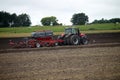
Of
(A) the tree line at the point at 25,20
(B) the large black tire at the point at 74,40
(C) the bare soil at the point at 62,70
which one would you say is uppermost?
(A) the tree line at the point at 25,20

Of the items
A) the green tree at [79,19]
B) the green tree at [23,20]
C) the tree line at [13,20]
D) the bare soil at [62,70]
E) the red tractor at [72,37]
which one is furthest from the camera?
the green tree at [79,19]

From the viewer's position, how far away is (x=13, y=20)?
92312mm

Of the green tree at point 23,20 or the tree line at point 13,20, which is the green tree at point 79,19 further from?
the tree line at point 13,20

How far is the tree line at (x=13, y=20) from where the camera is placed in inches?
3484

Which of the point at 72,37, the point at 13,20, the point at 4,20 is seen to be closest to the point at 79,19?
the point at 13,20

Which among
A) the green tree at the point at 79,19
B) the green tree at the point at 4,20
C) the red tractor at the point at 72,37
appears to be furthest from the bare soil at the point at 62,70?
the green tree at the point at 79,19

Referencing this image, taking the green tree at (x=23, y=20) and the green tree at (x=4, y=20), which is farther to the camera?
the green tree at (x=23, y=20)

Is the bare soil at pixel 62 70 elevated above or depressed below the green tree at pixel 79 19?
below

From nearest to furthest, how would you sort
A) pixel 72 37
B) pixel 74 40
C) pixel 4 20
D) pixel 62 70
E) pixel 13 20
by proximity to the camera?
pixel 62 70 → pixel 72 37 → pixel 74 40 → pixel 4 20 → pixel 13 20

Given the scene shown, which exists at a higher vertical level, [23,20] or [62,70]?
[23,20]

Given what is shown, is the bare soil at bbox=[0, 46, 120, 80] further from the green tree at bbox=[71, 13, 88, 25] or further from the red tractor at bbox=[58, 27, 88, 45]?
the green tree at bbox=[71, 13, 88, 25]

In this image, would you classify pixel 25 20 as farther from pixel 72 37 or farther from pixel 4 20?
pixel 72 37

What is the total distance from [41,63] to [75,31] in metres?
10.2

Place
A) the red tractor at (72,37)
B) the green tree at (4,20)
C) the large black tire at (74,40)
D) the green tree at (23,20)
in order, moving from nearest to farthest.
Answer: the large black tire at (74,40)
the red tractor at (72,37)
the green tree at (4,20)
the green tree at (23,20)
